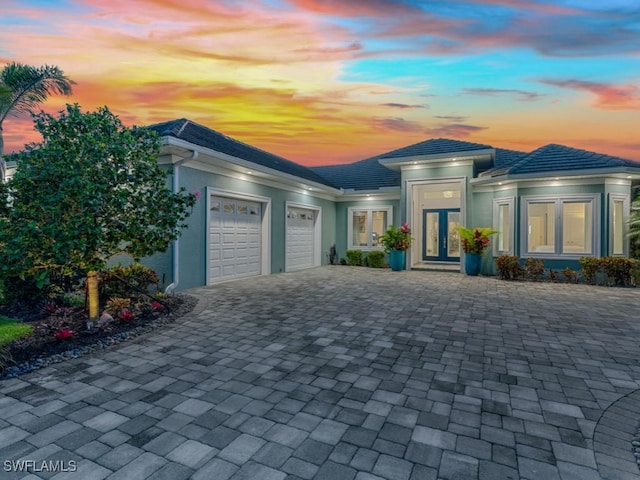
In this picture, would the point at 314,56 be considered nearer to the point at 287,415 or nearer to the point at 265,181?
the point at 265,181

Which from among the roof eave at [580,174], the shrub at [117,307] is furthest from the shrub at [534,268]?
the shrub at [117,307]

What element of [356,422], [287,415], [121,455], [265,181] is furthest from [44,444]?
[265,181]

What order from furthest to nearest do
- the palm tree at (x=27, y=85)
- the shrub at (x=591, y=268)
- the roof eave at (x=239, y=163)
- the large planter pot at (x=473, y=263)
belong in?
the large planter pot at (x=473, y=263) < the palm tree at (x=27, y=85) < the shrub at (x=591, y=268) < the roof eave at (x=239, y=163)

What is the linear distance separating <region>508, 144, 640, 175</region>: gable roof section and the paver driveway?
6250mm

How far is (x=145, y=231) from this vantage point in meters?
5.34

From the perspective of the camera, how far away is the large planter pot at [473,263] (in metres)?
11.2

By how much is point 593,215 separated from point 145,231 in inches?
467

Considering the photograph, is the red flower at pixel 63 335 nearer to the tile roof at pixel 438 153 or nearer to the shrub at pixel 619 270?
the tile roof at pixel 438 153

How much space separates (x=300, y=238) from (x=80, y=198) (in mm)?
8817

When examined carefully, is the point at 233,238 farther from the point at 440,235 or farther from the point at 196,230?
the point at 440,235

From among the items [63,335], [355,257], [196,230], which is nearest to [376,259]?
[355,257]

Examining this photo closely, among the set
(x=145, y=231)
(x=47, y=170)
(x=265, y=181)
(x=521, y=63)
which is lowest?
(x=145, y=231)

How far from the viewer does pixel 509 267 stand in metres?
10.2

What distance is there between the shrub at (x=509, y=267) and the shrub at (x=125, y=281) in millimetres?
9563
